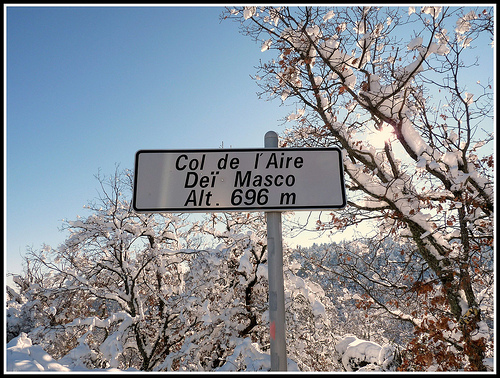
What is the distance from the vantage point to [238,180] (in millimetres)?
1592

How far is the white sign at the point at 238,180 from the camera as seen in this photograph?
61.4 inches

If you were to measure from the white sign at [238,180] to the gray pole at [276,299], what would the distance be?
0.52 feet

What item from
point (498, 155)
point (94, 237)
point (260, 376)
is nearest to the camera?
point (260, 376)

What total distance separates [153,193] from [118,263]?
9005 millimetres

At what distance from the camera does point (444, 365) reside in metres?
4.09

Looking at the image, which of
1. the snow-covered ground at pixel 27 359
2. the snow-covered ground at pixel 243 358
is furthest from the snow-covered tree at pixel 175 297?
the snow-covered ground at pixel 27 359

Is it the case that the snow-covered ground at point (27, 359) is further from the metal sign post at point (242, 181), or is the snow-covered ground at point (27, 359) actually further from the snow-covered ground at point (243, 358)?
the metal sign post at point (242, 181)

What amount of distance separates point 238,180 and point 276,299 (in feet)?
2.23

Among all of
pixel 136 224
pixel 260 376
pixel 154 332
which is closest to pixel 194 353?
pixel 154 332

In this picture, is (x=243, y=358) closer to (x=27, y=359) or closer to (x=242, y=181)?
(x=27, y=359)

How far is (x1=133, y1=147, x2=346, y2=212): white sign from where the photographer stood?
156cm

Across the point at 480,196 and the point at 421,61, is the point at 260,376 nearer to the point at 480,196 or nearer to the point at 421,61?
the point at 480,196

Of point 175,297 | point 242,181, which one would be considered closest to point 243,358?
point 175,297

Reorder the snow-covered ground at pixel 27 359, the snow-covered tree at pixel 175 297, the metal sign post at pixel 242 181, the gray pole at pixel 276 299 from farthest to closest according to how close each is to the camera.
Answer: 1. the snow-covered tree at pixel 175 297
2. the snow-covered ground at pixel 27 359
3. the metal sign post at pixel 242 181
4. the gray pole at pixel 276 299
